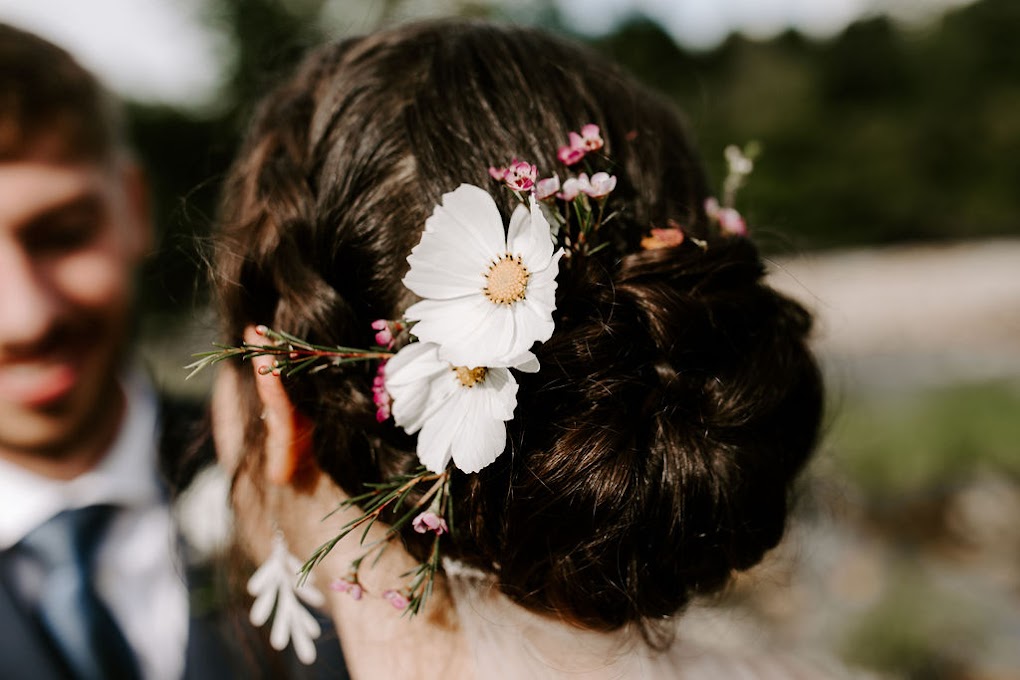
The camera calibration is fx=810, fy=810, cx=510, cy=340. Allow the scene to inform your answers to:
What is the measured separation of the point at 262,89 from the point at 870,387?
6.82m

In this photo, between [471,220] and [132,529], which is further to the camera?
[132,529]

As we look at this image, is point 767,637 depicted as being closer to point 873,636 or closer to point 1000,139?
point 873,636

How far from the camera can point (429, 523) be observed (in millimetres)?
1087

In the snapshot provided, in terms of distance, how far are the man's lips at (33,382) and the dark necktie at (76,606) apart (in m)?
0.26

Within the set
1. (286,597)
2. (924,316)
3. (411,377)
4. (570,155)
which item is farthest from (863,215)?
(411,377)

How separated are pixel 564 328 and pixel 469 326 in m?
0.15

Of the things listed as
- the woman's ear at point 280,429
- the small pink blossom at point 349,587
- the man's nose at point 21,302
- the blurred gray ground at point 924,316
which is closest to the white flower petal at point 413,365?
the woman's ear at point 280,429

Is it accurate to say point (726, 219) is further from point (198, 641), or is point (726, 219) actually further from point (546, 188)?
point (198, 641)

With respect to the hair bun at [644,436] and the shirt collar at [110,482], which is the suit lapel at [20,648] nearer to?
the shirt collar at [110,482]

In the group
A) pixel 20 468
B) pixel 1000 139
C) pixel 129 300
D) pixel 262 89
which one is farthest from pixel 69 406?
pixel 1000 139

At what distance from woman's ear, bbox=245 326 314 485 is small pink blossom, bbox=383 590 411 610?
9.5 inches

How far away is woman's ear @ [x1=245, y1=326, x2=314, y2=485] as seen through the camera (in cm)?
119

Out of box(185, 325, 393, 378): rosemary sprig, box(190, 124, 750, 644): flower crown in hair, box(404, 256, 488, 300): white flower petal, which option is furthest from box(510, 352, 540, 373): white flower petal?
box(185, 325, 393, 378): rosemary sprig

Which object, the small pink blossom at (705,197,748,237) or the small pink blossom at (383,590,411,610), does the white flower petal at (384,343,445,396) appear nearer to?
the small pink blossom at (383,590,411,610)
